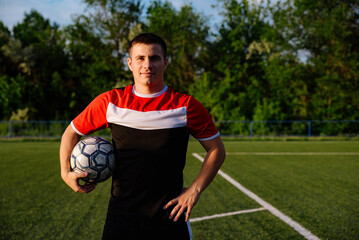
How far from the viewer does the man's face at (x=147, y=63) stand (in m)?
2.19

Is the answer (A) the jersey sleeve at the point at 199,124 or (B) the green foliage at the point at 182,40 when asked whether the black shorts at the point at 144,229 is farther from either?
(B) the green foliage at the point at 182,40

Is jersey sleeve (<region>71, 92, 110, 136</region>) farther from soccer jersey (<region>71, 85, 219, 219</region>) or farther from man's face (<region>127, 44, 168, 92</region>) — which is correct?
man's face (<region>127, 44, 168, 92</region>)

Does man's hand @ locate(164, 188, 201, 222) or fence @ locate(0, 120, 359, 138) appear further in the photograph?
fence @ locate(0, 120, 359, 138)

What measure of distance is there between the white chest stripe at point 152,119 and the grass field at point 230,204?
2699mm

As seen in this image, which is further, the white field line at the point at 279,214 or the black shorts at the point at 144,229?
the white field line at the point at 279,214

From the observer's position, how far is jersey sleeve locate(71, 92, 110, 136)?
2.30m

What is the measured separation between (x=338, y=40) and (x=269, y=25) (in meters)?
6.92

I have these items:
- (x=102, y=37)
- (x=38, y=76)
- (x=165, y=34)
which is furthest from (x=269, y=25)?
(x=38, y=76)

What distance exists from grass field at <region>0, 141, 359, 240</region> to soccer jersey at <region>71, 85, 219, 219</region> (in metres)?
2.47

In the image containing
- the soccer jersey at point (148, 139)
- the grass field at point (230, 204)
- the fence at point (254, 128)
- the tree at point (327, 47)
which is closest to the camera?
the soccer jersey at point (148, 139)

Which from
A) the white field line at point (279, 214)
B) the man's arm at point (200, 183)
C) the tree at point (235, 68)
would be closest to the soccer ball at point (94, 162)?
the man's arm at point (200, 183)

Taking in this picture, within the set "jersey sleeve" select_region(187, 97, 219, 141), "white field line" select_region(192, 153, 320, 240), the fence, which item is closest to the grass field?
"white field line" select_region(192, 153, 320, 240)

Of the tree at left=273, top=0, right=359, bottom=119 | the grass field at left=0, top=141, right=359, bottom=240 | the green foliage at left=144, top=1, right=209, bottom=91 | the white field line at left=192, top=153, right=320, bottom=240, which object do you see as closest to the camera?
the white field line at left=192, top=153, right=320, bottom=240

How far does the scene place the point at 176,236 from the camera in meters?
2.25
